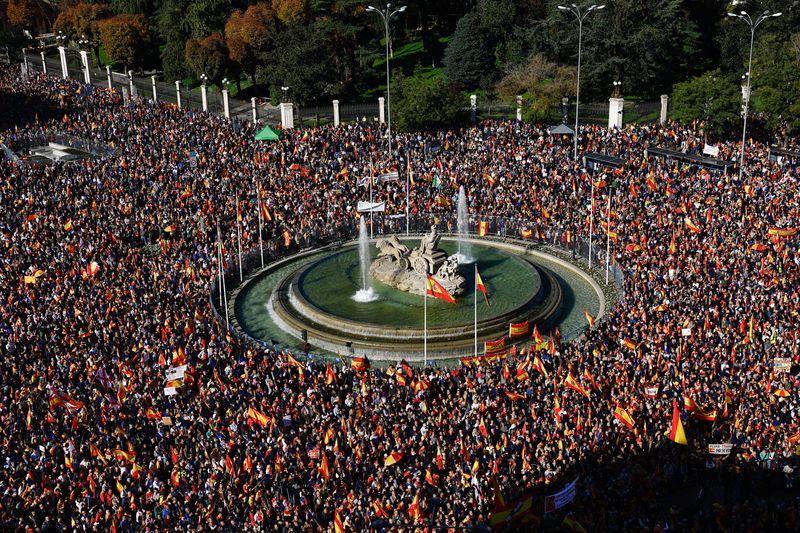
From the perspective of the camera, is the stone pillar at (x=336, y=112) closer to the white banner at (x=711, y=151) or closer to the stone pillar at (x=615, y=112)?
the stone pillar at (x=615, y=112)

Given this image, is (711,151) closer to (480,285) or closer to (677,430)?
(480,285)

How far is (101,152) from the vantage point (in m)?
58.5

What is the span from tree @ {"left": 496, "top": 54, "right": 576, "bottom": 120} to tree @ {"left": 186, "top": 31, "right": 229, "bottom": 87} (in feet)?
80.5

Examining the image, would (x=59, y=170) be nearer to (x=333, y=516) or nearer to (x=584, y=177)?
(x=584, y=177)

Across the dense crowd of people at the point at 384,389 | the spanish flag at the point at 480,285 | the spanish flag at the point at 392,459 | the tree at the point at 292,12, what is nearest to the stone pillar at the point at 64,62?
the tree at the point at 292,12

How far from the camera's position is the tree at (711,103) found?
165 ft

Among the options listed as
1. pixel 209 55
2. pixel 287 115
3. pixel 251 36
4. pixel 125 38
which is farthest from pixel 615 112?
pixel 125 38

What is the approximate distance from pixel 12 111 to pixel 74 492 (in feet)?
168

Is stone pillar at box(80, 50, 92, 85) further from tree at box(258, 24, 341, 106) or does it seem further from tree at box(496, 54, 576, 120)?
tree at box(496, 54, 576, 120)

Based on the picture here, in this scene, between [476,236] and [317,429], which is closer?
[317,429]

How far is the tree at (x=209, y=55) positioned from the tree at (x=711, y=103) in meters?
38.3

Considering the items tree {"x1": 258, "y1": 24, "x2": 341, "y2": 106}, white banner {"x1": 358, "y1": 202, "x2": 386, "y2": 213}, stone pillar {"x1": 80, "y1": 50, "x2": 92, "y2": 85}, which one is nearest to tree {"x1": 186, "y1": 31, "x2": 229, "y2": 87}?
tree {"x1": 258, "y1": 24, "x2": 341, "y2": 106}

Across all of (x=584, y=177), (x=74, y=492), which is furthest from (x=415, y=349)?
(x=584, y=177)

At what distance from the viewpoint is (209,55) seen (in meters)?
72.2
